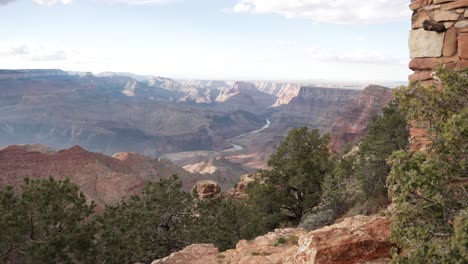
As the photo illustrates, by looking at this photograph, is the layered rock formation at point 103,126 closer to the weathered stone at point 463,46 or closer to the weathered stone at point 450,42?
the weathered stone at point 450,42

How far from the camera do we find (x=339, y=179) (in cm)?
1725

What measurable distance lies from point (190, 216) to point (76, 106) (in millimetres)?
190438

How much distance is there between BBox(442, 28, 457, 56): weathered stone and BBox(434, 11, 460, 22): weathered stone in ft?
0.59

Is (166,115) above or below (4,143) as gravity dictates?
above

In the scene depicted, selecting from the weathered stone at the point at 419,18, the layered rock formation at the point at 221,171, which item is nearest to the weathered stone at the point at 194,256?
the weathered stone at the point at 419,18

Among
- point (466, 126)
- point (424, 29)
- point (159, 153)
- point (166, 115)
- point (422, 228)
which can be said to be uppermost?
point (424, 29)

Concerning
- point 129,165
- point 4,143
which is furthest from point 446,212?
point 4,143

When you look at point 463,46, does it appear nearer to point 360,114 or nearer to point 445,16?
point 445,16

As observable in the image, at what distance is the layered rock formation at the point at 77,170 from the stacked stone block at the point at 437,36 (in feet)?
155

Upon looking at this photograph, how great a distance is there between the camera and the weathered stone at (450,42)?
20.1ft

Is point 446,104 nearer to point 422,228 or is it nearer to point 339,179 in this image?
point 422,228

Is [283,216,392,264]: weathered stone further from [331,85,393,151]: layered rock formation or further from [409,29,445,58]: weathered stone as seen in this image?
[331,85,393,151]: layered rock formation

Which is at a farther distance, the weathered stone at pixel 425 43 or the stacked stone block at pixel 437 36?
the weathered stone at pixel 425 43

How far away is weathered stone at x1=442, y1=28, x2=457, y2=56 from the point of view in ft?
20.1
